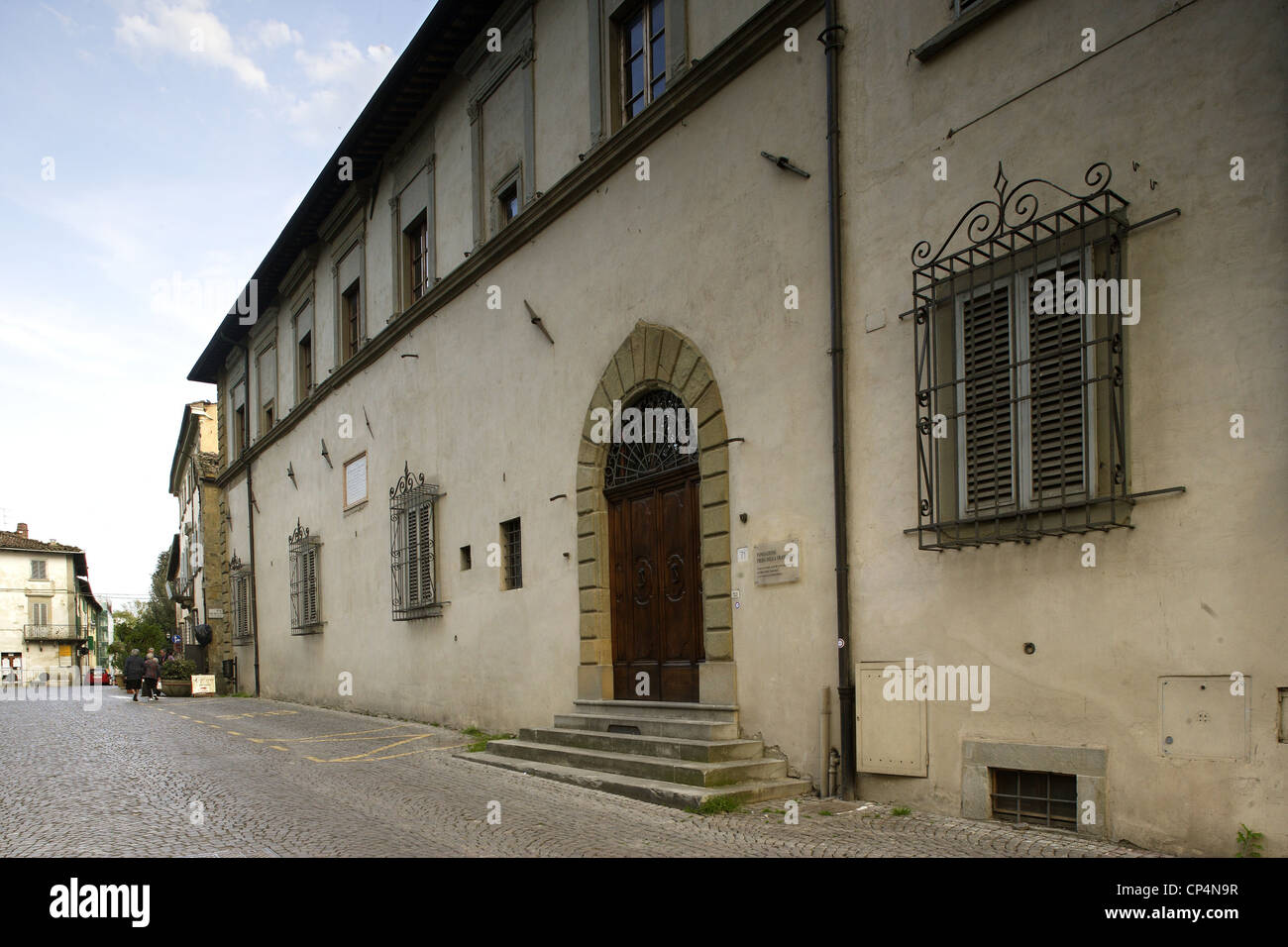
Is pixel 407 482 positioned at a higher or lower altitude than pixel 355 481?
lower

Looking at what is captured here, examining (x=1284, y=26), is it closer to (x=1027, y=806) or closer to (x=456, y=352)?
(x=1027, y=806)

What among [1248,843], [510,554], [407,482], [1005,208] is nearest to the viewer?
[1248,843]

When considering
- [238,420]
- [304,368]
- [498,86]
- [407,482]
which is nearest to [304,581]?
[304,368]

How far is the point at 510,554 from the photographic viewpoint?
13.8 metres

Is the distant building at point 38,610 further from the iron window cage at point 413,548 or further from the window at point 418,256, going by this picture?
the window at point 418,256

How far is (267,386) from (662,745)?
64.0 ft

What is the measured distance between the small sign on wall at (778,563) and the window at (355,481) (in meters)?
10.9

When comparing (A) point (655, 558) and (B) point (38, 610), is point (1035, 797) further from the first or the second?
(B) point (38, 610)

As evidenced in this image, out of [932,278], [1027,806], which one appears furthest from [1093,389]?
[1027,806]

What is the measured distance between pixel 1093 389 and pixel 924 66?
2943 mm

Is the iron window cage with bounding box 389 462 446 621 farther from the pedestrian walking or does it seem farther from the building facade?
the pedestrian walking

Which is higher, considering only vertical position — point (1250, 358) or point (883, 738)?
point (1250, 358)

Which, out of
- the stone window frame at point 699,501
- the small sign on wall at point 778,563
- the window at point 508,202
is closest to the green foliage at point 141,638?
the window at point 508,202

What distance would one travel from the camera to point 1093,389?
Result: 6645mm
